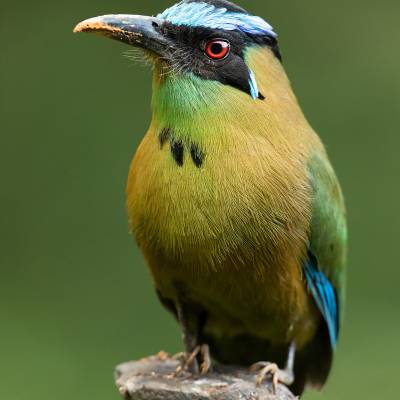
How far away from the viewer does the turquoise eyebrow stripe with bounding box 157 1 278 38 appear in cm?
463

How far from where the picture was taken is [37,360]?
6918 mm

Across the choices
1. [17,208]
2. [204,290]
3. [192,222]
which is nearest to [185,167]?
[192,222]

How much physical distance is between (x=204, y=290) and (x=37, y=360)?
93.5 inches

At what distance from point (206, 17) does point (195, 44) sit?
0.39 ft

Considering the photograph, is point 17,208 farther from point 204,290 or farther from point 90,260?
point 204,290

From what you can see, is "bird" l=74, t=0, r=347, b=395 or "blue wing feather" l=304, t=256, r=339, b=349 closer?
"bird" l=74, t=0, r=347, b=395

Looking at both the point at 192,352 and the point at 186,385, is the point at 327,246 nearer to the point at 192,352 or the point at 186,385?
the point at 192,352

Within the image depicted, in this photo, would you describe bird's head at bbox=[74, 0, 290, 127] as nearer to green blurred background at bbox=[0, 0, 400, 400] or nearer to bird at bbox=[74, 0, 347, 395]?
bird at bbox=[74, 0, 347, 395]

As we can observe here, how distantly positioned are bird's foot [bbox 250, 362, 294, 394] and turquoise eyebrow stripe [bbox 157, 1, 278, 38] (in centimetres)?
136

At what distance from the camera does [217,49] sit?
4.67 meters

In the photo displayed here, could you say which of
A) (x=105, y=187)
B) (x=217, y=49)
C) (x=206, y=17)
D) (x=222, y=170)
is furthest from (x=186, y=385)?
(x=105, y=187)

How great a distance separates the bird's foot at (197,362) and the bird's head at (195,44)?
3.57 ft

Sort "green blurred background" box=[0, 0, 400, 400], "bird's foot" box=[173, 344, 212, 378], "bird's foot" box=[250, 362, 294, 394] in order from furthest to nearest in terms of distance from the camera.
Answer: "green blurred background" box=[0, 0, 400, 400], "bird's foot" box=[173, 344, 212, 378], "bird's foot" box=[250, 362, 294, 394]

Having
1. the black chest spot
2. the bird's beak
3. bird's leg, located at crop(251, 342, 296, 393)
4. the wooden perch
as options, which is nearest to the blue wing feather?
bird's leg, located at crop(251, 342, 296, 393)
